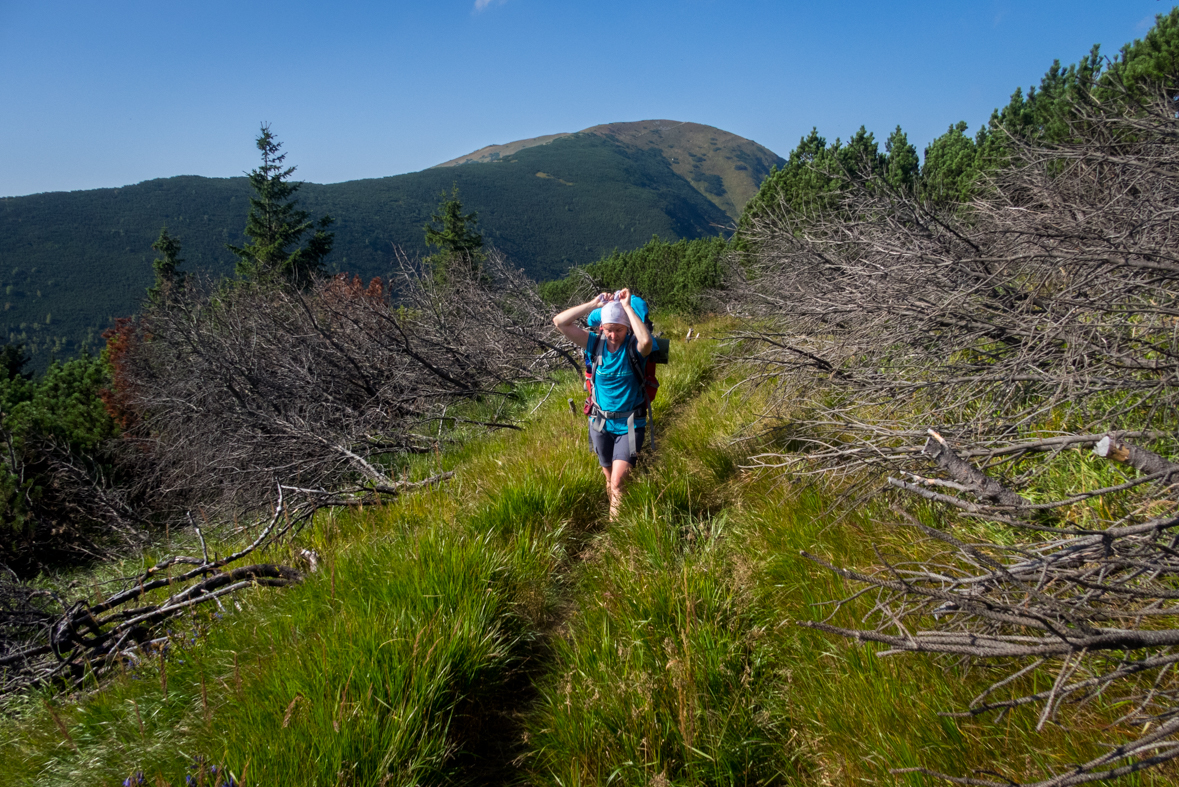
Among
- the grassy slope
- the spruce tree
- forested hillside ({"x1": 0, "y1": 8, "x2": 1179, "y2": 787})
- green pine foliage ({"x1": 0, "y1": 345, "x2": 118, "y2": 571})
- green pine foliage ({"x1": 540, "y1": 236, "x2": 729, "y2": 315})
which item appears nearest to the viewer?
forested hillside ({"x1": 0, "y1": 8, "x2": 1179, "y2": 787})

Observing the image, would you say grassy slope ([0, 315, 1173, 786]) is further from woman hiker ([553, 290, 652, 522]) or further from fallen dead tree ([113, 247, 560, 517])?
fallen dead tree ([113, 247, 560, 517])

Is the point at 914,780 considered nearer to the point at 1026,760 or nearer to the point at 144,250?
the point at 1026,760

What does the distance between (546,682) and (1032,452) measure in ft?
7.58

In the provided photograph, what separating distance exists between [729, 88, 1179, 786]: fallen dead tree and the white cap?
1.16 meters

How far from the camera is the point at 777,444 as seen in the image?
4250 mm

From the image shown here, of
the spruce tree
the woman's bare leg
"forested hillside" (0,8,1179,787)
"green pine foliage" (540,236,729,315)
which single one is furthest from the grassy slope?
the spruce tree

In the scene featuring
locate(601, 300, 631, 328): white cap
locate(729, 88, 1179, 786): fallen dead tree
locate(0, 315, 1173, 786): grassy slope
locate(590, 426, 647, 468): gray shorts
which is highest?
locate(601, 300, 631, 328): white cap

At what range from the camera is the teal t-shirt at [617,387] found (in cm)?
432

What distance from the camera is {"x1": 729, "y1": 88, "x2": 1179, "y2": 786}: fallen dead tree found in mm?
1186

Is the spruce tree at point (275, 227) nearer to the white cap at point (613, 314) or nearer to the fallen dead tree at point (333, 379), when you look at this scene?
the fallen dead tree at point (333, 379)

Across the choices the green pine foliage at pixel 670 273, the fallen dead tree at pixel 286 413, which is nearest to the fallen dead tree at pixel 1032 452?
the fallen dead tree at pixel 286 413

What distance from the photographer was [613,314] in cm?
428

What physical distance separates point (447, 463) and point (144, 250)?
6789 inches

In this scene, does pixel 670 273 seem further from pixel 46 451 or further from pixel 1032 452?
pixel 1032 452
